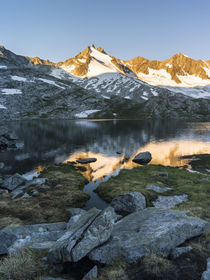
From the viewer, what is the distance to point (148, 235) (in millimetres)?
9898

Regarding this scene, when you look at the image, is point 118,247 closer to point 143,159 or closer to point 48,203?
point 48,203

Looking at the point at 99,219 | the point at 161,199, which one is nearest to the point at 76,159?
the point at 161,199

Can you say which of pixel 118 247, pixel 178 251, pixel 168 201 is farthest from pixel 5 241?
pixel 168 201

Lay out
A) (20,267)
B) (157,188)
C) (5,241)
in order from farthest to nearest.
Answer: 1. (157,188)
2. (5,241)
3. (20,267)

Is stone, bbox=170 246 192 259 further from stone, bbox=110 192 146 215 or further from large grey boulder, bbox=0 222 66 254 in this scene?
stone, bbox=110 192 146 215

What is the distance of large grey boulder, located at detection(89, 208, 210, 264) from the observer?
8.98 meters

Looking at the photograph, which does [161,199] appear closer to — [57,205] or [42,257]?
[57,205]

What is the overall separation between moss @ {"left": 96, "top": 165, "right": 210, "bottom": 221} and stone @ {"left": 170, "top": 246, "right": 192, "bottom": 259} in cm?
877

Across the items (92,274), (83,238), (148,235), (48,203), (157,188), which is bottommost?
(48,203)

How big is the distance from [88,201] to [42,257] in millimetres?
17605

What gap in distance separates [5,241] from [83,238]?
18.1 feet

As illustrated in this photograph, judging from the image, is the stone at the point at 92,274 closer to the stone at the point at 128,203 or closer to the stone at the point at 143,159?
the stone at the point at 128,203

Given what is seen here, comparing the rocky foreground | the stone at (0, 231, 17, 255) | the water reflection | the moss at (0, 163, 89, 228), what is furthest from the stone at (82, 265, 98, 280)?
the water reflection

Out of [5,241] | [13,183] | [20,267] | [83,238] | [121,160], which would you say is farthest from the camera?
[121,160]
